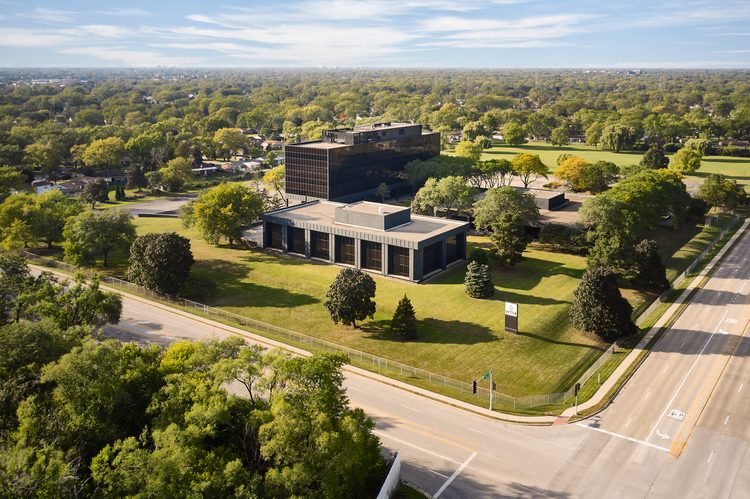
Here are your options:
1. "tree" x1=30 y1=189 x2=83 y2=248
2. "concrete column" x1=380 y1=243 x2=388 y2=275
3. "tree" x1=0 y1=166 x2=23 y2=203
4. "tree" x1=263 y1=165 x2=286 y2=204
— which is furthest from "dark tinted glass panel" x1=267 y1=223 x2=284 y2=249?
"tree" x1=0 y1=166 x2=23 y2=203

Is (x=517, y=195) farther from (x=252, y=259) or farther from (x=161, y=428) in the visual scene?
(x=161, y=428)

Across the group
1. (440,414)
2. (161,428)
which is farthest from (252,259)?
(161,428)

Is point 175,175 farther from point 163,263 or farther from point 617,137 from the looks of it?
point 617,137

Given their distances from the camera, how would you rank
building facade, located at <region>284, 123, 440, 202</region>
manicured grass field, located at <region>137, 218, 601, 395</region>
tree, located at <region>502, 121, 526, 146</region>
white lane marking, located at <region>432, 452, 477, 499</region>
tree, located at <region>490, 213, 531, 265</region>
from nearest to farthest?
white lane marking, located at <region>432, 452, 477, 499</region>, manicured grass field, located at <region>137, 218, 601, 395</region>, tree, located at <region>490, 213, 531, 265</region>, building facade, located at <region>284, 123, 440, 202</region>, tree, located at <region>502, 121, 526, 146</region>

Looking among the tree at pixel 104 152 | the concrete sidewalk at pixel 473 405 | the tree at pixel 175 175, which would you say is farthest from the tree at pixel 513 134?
the concrete sidewalk at pixel 473 405

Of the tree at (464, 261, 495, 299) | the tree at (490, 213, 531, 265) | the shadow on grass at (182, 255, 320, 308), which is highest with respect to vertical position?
the tree at (490, 213, 531, 265)

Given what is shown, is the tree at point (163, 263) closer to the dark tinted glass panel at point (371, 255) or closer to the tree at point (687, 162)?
the dark tinted glass panel at point (371, 255)

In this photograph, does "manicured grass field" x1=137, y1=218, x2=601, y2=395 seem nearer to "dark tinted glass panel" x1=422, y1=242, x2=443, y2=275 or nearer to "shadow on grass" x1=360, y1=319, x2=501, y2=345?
"shadow on grass" x1=360, y1=319, x2=501, y2=345

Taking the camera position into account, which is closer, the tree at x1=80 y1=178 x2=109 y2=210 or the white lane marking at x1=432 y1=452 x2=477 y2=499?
the white lane marking at x1=432 y1=452 x2=477 y2=499
